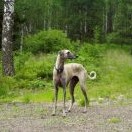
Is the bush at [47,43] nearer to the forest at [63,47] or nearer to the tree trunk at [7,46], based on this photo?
the forest at [63,47]

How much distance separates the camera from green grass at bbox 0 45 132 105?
19000 millimetres

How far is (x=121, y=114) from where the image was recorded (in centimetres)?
1334

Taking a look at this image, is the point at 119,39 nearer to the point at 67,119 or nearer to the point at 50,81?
the point at 50,81

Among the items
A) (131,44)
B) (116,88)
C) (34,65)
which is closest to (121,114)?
(116,88)

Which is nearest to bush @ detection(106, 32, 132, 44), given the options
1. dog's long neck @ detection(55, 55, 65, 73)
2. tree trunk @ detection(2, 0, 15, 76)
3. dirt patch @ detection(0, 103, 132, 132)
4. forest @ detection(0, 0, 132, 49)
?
forest @ detection(0, 0, 132, 49)

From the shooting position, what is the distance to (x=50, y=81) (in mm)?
22688

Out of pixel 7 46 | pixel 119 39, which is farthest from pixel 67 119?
pixel 119 39

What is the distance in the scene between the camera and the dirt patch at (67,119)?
1109cm

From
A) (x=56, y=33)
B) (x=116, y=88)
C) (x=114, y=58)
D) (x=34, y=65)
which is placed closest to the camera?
(x=116, y=88)

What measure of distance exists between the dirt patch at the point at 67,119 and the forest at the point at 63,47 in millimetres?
2875

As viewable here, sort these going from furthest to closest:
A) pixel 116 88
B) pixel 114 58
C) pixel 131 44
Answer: pixel 131 44 → pixel 114 58 → pixel 116 88

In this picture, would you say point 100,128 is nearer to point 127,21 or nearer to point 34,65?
point 34,65

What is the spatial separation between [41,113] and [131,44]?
30.7 metres

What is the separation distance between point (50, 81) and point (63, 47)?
10.1 metres
